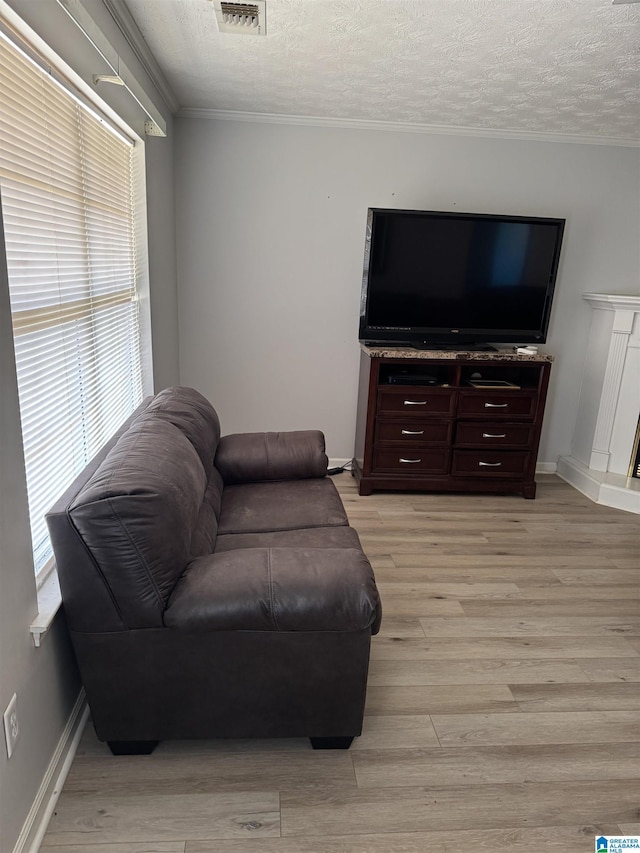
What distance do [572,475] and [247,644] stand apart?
11.2 ft

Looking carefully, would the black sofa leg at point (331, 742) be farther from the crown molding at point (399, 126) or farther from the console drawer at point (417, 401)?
the crown molding at point (399, 126)

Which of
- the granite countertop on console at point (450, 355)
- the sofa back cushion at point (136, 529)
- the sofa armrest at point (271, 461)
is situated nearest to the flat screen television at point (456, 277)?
the granite countertop on console at point (450, 355)

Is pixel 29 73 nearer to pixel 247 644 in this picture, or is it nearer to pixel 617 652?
pixel 247 644

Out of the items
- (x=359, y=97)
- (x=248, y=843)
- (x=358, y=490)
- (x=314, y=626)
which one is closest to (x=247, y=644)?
(x=314, y=626)

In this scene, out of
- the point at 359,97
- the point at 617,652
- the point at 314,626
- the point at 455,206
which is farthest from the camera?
the point at 455,206

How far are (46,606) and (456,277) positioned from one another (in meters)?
3.16

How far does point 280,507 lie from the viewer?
2438 millimetres

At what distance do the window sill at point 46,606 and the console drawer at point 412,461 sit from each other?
245cm

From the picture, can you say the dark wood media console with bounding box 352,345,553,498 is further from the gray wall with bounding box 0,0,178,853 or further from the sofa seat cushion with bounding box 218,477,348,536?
the gray wall with bounding box 0,0,178,853

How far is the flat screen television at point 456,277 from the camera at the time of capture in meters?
3.62

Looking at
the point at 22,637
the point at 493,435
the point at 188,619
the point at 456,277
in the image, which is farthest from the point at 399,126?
the point at 22,637

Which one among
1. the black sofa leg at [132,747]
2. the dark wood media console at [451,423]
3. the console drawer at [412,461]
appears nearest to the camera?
the black sofa leg at [132,747]

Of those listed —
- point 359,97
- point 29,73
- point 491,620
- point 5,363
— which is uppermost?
point 359,97

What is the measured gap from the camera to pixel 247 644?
1.61m
